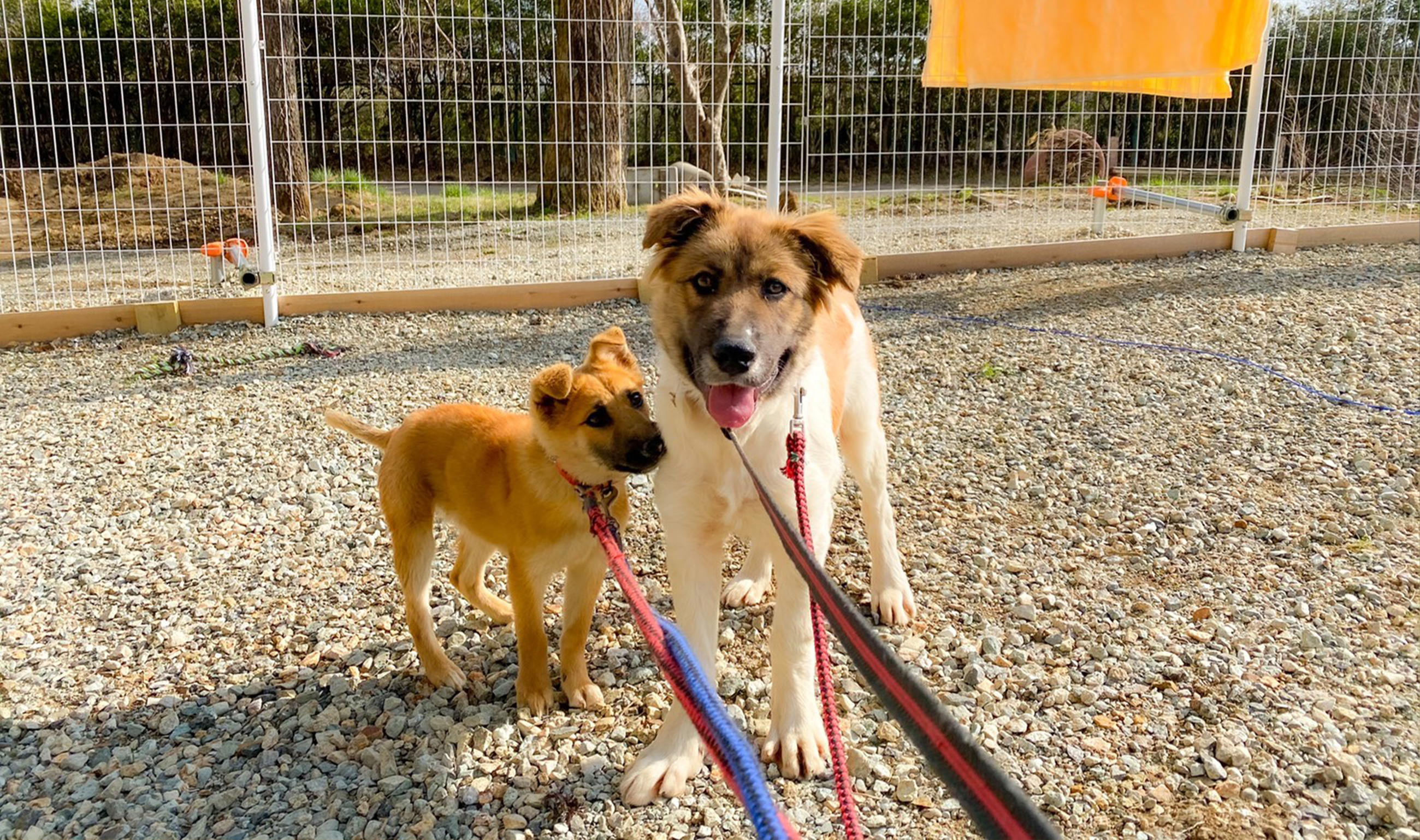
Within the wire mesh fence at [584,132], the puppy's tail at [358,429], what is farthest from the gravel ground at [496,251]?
the puppy's tail at [358,429]

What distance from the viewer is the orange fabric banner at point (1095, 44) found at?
6762mm

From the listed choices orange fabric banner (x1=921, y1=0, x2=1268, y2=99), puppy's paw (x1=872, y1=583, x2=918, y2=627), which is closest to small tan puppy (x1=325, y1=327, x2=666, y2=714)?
puppy's paw (x1=872, y1=583, x2=918, y2=627)

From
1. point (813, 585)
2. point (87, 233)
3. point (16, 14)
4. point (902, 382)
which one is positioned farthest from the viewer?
point (87, 233)

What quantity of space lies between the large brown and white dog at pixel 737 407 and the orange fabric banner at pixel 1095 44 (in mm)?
5031

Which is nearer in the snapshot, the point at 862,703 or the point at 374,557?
the point at 862,703

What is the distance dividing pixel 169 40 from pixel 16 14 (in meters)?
2.82

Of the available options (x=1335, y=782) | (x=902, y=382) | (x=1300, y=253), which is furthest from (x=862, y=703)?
(x=1300, y=253)

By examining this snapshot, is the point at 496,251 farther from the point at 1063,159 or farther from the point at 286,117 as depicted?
the point at 1063,159

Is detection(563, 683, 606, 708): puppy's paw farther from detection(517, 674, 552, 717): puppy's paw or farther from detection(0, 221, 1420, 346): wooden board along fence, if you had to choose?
detection(0, 221, 1420, 346): wooden board along fence

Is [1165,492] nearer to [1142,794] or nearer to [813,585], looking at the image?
[1142,794]

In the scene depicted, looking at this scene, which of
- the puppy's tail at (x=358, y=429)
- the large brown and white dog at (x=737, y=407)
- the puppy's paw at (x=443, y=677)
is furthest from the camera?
the puppy's tail at (x=358, y=429)

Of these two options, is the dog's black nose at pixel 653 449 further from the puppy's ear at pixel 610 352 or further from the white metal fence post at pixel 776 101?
the white metal fence post at pixel 776 101

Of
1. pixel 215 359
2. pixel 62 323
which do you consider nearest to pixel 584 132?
pixel 215 359

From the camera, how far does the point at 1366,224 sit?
1022 centimetres
